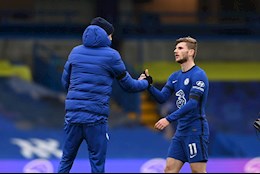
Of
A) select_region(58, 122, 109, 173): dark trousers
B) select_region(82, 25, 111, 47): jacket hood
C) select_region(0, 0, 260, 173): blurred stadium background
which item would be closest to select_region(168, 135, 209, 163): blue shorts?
select_region(58, 122, 109, 173): dark trousers

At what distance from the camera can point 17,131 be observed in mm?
16328

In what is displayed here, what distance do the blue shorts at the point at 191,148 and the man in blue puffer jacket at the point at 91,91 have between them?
33.6 inches

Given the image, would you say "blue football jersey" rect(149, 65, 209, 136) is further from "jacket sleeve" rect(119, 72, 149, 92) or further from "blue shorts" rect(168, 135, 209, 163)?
"jacket sleeve" rect(119, 72, 149, 92)

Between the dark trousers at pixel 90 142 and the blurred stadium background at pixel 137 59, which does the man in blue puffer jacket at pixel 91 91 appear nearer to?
the dark trousers at pixel 90 142

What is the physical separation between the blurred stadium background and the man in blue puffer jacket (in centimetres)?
895

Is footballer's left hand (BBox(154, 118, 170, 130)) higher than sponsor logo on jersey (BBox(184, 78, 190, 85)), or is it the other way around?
sponsor logo on jersey (BBox(184, 78, 190, 85))

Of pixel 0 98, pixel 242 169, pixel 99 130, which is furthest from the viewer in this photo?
pixel 0 98

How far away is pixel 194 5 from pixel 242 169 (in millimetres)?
5226

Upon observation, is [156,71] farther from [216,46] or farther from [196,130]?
[196,130]

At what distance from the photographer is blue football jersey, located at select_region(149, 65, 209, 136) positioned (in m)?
7.57

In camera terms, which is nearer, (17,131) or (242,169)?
(242,169)

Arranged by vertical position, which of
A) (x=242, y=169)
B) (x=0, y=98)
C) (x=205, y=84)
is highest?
(x=205, y=84)

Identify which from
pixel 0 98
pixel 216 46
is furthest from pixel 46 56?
pixel 216 46

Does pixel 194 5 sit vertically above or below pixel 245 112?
above
